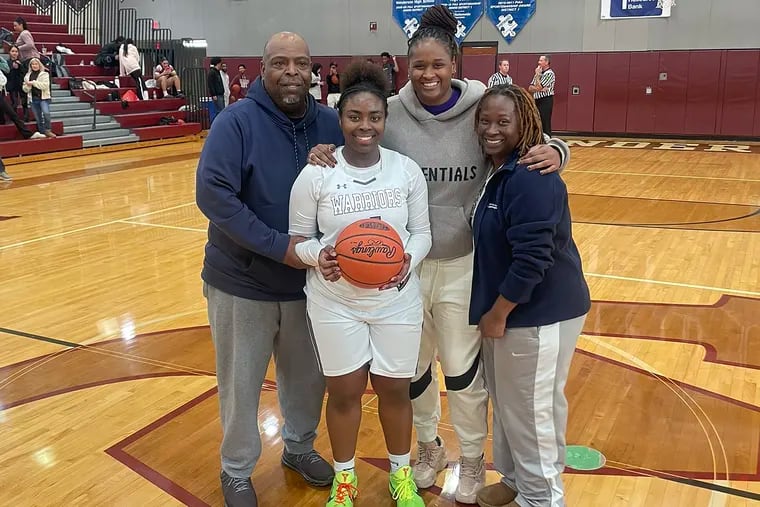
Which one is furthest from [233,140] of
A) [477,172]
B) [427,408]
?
[427,408]

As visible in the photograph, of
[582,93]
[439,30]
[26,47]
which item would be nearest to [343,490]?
[439,30]

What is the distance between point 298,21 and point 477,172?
18.8m

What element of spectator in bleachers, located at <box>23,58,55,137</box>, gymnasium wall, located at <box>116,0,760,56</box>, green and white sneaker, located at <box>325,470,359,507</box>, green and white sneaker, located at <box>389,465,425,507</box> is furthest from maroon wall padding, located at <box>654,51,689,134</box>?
green and white sneaker, located at <box>325,470,359,507</box>

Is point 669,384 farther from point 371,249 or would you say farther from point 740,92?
point 740,92

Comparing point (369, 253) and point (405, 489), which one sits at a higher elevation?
point (369, 253)

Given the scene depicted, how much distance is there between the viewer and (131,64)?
56.0 feet

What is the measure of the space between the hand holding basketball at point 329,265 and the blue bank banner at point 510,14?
54.0 ft

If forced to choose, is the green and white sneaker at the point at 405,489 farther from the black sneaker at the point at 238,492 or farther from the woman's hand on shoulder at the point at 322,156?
the woman's hand on shoulder at the point at 322,156

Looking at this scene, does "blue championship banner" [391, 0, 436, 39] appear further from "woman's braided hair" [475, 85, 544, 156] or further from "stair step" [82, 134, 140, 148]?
"woman's braided hair" [475, 85, 544, 156]

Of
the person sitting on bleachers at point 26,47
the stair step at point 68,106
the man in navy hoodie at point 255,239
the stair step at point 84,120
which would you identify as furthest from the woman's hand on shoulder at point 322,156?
the stair step at point 68,106

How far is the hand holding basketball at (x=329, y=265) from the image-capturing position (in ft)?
7.32

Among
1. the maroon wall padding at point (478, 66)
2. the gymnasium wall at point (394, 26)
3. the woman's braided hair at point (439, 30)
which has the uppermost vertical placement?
the gymnasium wall at point (394, 26)

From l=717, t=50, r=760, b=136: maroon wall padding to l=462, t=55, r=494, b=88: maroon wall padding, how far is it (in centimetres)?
536

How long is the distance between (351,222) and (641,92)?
52.5 ft
